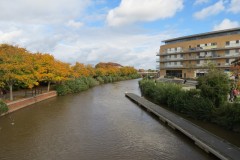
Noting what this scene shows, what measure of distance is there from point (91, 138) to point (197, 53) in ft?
180

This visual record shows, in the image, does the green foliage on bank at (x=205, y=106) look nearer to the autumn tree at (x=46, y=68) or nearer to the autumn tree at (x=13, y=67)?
the autumn tree at (x=13, y=67)

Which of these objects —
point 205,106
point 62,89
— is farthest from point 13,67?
point 205,106

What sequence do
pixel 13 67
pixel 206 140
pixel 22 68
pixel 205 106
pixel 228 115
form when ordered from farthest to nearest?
1. pixel 22 68
2. pixel 13 67
3. pixel 205 106
4. pixel 228 115
5. pixel 206 140

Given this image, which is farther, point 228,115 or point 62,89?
point 62,89

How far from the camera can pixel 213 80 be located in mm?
19078

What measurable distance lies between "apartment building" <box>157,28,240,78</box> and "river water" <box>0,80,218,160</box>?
34136 millimetres

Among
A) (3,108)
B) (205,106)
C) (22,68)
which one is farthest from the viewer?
(22,68)

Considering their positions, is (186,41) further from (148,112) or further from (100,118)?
(100,118)

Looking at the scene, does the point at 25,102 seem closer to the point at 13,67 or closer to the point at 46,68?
the point at 13,67

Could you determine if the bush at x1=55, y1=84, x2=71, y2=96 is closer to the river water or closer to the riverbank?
the riverbank

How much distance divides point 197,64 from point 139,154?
55.8 metres

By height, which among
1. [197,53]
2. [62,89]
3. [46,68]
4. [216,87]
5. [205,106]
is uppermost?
[197,53]

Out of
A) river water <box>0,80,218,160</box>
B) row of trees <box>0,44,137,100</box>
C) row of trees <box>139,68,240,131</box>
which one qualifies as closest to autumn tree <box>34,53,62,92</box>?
row of trees <box>0,44,137,100</box>

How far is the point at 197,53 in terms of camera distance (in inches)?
2539
